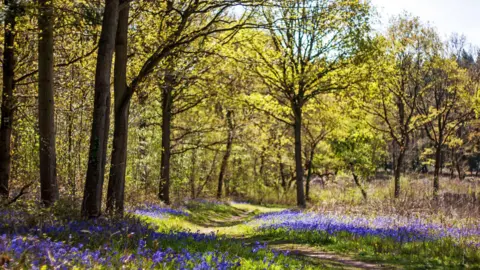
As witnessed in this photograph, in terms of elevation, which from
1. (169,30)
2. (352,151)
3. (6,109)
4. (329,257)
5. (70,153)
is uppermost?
(169,30)

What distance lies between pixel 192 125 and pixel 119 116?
67.0ft

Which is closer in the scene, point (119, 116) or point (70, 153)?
point (119, 116)

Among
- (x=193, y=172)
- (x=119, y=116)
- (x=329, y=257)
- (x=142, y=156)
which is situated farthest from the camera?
(x=193, y=172)

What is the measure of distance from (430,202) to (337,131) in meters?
16.8

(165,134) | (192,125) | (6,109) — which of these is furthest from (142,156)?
(6,109)

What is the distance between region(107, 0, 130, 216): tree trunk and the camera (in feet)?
34.7

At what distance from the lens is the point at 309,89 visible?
64.8ft

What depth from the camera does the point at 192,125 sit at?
102 feet

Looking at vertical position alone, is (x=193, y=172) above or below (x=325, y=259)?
above

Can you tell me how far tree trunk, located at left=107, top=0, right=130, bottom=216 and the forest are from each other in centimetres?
3

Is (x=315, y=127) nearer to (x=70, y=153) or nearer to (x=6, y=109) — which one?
(x=70, y=153)

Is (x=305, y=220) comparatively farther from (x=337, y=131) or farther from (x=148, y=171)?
(x=337, y=131)

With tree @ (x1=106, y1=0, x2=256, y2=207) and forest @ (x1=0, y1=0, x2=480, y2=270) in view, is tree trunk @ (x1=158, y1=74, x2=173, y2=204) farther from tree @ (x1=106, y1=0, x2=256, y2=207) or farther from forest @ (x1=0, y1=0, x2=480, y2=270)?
tree @ (x1=106, y1=0, x2=256, y2=207)

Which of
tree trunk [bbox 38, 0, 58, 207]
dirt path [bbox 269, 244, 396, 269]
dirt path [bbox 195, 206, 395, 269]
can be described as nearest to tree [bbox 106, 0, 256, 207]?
tree trunk [bbox 38, 0, 58, 207]
